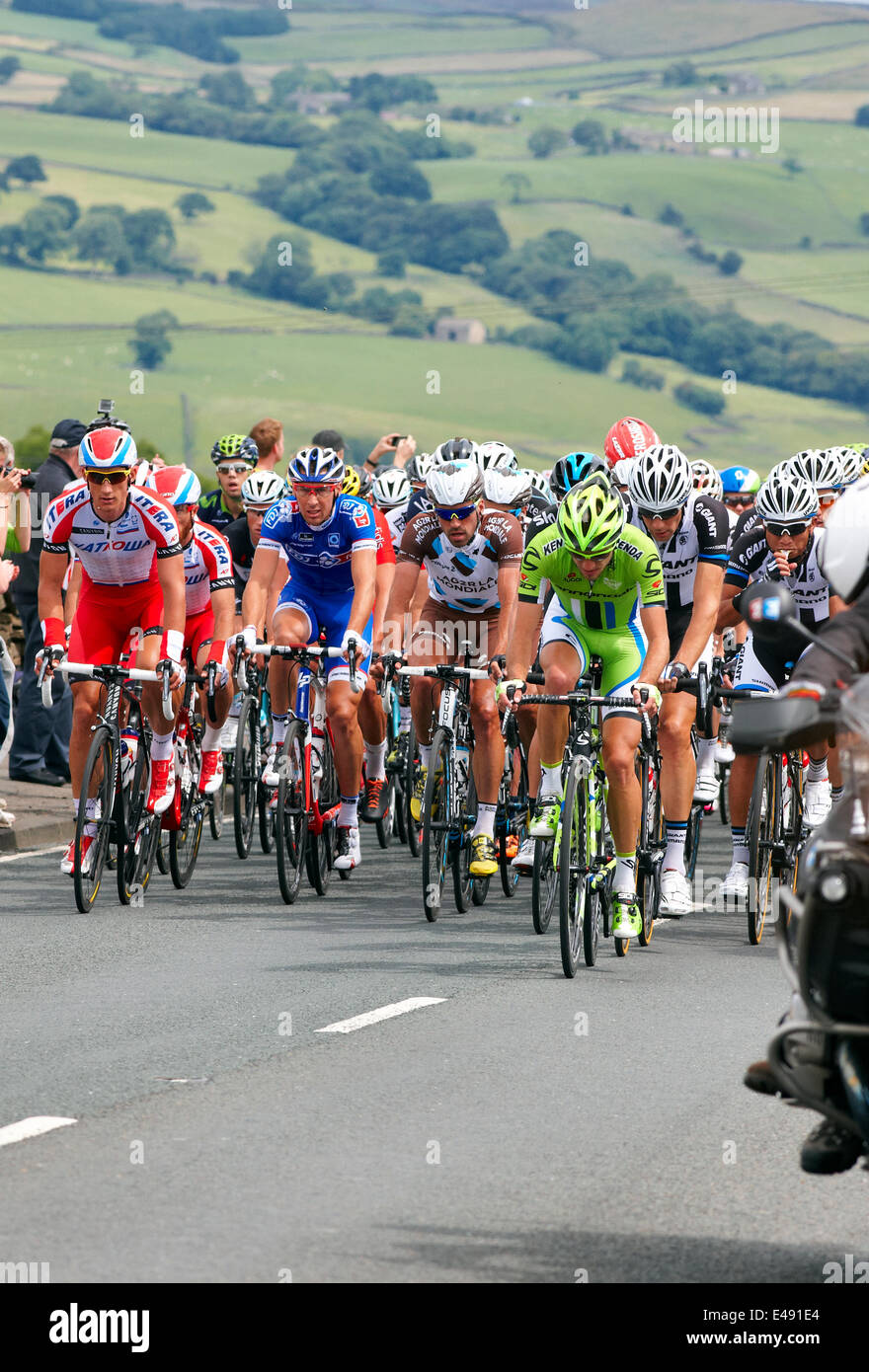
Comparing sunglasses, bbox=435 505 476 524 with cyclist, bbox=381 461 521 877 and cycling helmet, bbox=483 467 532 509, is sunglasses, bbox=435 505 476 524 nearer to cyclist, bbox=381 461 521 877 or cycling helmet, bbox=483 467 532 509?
cyclist, bbox=381 461 521 877

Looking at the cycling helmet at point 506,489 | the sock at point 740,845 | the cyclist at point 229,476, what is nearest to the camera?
the sock at point 740,845

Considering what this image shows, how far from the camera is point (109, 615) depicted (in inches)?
458

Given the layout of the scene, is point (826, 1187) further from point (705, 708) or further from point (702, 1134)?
point (705, 708)

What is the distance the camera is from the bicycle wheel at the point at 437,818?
1100 centimetres

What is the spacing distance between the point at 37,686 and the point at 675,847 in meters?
6.33

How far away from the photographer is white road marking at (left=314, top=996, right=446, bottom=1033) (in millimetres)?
8164

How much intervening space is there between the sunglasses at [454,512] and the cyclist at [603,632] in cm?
130

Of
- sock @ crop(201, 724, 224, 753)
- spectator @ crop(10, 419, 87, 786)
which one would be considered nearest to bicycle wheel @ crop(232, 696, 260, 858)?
sock @ crop(201, 724, 224, 753)

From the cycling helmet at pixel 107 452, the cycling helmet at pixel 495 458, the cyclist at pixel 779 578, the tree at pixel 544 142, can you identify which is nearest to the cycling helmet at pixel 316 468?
the cycling helmet at pixel 107 452

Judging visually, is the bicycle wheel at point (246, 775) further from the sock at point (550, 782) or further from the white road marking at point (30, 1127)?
the white road marking at point (30, 1127)

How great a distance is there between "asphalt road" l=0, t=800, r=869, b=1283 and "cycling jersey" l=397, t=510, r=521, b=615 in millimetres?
2073

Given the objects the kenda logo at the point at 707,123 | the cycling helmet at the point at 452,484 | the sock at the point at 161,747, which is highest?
the kenda logo at the point at 707,123

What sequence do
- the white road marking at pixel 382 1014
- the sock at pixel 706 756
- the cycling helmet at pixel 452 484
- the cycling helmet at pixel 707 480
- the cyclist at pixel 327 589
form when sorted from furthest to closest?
the cycling helmet at pixel 707 480
the sock at pixel 706 756
the cyclist at pixel 327 589
the cycling helmet at pixel 452 484
the white road marking at pixel 382 1014

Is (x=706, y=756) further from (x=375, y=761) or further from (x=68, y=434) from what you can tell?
(x=68, y=434)
